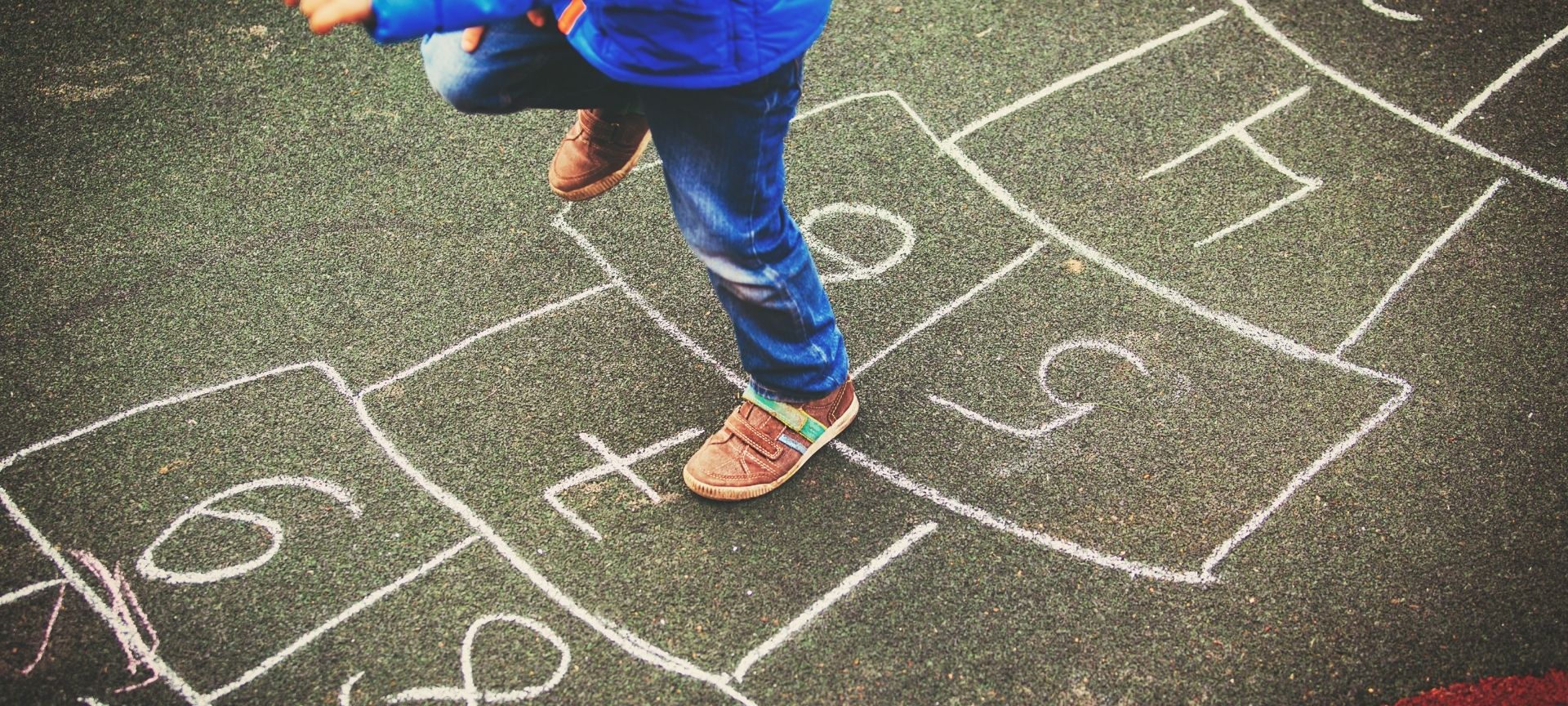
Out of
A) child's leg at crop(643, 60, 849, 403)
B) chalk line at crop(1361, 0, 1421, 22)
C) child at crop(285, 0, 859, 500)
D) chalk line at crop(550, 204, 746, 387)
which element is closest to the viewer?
child at crop(285, 0, 859, 500)

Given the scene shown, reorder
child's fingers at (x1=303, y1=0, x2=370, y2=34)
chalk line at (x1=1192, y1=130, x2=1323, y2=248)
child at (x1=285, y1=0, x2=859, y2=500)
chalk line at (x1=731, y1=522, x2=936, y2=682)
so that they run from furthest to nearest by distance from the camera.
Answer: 1. chalk line at (x1=1192, y1=130, x2=1323, y2=248)
2. chalk line at (x1=731, y1=522, x2=936, y2=682)
3. child at (x1=285, y1=0, x2=859, y2=500)
4. child's fingers at (x1=303, y1=0, x2=370, y2=34)

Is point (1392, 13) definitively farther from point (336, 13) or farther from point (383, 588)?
point (383, 588)

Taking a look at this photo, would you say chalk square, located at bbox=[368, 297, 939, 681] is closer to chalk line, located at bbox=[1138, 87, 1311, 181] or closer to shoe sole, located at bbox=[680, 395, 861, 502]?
shoe sole, located at bbox=[680, 395, 861, 502]

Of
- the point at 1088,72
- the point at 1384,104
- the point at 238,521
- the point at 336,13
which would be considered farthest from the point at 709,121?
the point at 1384,104

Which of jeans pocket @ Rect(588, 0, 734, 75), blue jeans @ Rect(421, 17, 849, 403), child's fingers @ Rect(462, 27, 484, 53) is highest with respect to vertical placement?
jeans pocket @ Rect(588, 0, 734, 75)

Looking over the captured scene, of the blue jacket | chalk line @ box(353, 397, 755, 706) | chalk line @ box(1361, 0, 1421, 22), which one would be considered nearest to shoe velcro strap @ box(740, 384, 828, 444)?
chalk line @ box(353, 397, 755, 706)

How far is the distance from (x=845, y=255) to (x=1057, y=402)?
0.65m

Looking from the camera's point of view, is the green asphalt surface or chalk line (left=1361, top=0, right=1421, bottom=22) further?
chalk line (left=1361, top=0, right=1421, bottom=22)

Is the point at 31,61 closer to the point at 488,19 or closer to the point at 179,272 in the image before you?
the point at 179,272

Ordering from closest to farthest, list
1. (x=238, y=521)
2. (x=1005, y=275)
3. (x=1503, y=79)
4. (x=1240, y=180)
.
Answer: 1. (x=238, y=521)
2. (x=1005, y=275)
3. (x=1240, y=180)
4. (x=1503, y=79)

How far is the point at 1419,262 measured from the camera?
2.69 metres

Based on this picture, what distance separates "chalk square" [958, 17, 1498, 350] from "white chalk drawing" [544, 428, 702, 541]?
116 cm

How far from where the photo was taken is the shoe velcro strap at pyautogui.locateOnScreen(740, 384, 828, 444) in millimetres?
2213

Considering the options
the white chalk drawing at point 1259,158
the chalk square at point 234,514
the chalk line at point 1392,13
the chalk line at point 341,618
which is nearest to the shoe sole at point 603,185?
the chalk square at point 234,514
